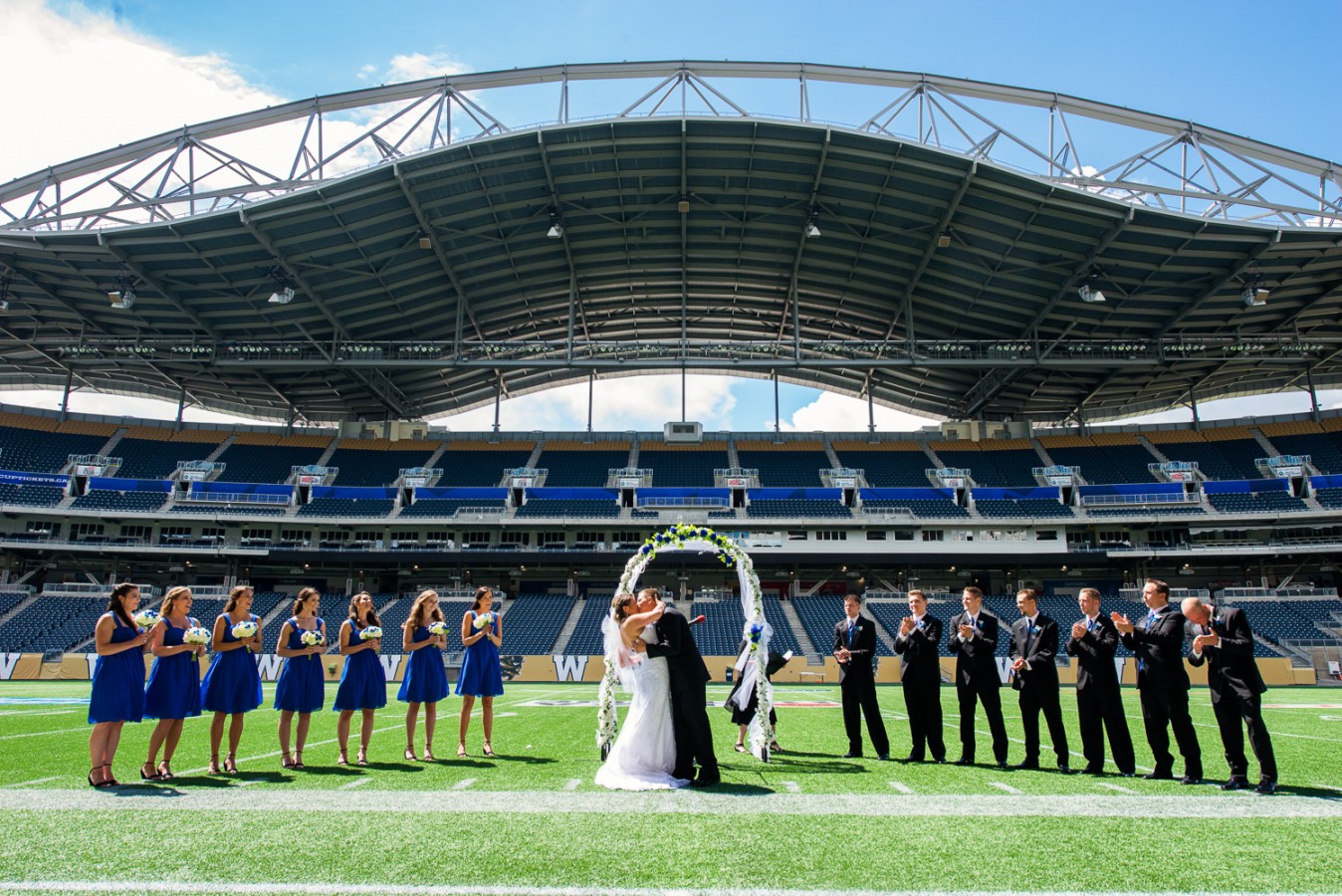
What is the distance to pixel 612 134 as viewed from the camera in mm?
29125

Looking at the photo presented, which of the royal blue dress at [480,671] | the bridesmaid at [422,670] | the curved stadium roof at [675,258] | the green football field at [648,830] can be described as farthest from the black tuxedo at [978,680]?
the curved stadium roof at [675,258]

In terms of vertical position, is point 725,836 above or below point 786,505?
below

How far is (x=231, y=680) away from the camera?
813 cm

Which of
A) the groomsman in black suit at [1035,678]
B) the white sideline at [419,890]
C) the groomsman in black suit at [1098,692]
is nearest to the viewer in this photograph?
the white sideline at [419,890]

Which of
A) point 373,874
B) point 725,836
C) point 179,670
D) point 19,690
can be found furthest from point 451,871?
point 19,690

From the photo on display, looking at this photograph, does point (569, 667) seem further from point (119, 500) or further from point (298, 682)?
point (119, 500)

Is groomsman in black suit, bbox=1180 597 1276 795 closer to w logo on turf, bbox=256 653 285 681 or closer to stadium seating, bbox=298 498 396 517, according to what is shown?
w logo on turf, bbox=256 653 285 681

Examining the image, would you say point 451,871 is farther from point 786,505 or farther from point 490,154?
point 786,505

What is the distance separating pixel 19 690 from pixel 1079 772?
86.1ft

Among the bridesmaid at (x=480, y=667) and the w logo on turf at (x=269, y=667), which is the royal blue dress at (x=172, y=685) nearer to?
the bridesmaid at (x=480, y=667)

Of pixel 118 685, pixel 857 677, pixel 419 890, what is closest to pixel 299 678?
pixel 118 685

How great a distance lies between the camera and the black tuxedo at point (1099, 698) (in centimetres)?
831

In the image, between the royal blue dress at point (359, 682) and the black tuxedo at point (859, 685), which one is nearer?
the royal blue dress at point (359, 682)

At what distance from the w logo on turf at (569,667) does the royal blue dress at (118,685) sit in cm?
2458
